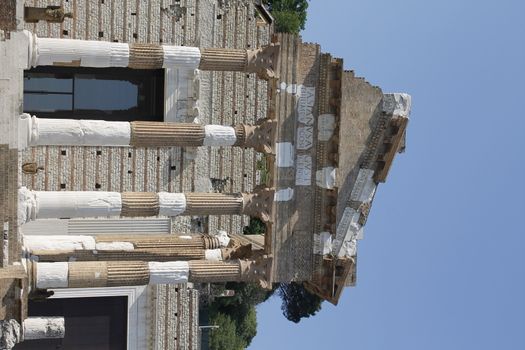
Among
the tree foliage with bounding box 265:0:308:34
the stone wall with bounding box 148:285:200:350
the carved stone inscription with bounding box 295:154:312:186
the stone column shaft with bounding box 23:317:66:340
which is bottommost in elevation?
the stone wall with bounding box 148:285:200:350

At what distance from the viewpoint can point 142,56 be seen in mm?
28469

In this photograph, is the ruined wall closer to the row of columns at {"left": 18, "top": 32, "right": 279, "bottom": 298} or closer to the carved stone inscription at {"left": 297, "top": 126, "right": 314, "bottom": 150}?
the carved stone inscription at {"left": 297, "top": 126, "right": 314, "bottom": 150}

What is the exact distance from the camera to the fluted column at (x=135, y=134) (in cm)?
2706

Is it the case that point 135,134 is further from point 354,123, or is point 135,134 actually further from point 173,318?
point 173,318

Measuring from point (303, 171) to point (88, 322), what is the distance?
1038 centimetres

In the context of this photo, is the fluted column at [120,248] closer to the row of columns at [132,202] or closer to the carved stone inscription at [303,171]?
the row of columns at [132,202]

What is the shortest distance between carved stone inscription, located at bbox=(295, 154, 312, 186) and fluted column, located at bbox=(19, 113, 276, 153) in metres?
1.38

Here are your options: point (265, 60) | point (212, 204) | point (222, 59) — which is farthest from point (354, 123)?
point (212, 204)

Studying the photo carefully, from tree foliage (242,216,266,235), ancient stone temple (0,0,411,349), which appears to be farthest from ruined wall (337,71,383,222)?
tree foliage (242,216,266,235)

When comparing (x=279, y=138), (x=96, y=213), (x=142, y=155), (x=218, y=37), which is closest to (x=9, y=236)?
(x=96, y=213)

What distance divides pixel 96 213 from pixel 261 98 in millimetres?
13917

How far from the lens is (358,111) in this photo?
104ft

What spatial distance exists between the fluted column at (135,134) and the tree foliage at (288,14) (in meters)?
20.9

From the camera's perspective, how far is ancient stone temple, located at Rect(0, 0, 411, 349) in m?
27.5
